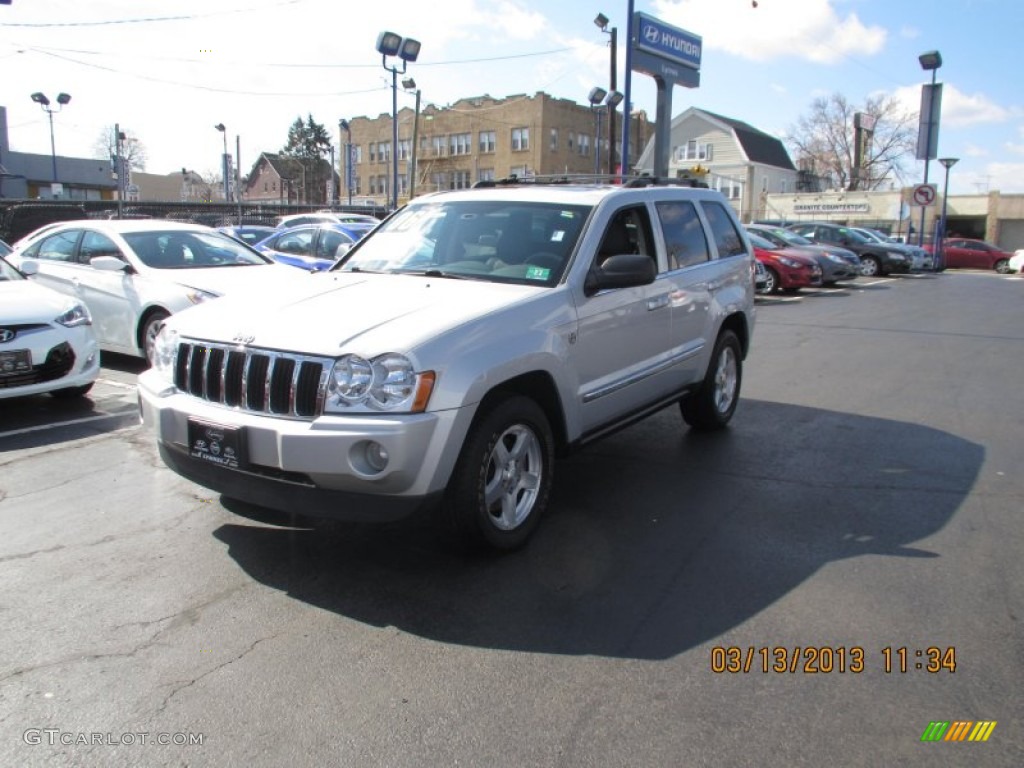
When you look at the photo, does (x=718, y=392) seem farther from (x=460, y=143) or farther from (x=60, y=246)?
(x=460, y=143)

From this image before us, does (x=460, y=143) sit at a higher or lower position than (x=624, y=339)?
higher

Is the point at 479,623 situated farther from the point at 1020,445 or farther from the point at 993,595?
the point at 1020,445

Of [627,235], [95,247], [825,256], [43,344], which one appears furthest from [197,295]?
[825,256]

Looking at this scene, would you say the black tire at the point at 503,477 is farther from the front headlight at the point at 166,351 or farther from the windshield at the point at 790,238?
the windshield at the point at 790,238

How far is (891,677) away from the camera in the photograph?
305 centimetres

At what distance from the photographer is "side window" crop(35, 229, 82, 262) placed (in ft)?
31.1

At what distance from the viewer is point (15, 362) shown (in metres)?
6.58

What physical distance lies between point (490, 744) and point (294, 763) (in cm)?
62

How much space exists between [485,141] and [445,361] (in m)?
66.7

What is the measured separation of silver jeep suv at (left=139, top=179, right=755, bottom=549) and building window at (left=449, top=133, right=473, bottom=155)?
→ 2578 inches

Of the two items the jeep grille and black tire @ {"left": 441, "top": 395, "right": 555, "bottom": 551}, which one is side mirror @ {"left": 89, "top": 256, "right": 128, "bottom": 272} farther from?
black tire @ {"left": 441, "top": 395, "right": 555, "bottom": 551}

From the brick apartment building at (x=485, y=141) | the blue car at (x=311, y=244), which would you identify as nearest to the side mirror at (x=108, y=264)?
the blue car at (x=311, y=244)

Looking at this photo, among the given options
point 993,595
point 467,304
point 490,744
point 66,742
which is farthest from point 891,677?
point 66,742
